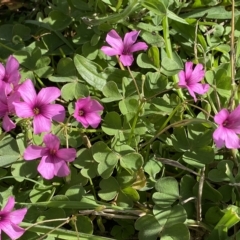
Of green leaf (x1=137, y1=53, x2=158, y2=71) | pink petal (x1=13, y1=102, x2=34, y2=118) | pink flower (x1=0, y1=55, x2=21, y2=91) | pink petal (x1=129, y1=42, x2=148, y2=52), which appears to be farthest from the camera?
green leaf (x1=137, y1=53, x2=158, y2=71)

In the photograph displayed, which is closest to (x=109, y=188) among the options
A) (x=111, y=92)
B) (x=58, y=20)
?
(x=111, y=92)

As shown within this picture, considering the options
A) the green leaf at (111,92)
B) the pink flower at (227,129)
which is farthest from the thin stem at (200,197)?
the green leaf at (111,92)

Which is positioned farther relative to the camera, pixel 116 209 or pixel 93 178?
pixel 93 178

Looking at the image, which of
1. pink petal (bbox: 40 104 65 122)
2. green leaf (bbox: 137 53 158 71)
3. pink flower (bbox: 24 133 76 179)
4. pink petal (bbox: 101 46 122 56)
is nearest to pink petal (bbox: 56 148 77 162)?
pink flower (bbox: 24 133 76 179)

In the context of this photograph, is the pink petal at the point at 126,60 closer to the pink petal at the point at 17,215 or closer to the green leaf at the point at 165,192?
the green leaf at the point at 165,192

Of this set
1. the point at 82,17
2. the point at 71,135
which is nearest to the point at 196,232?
the point at 71,135

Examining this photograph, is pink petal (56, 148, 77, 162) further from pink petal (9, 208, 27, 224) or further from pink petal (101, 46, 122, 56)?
pink petal (101, 46, 122, 56)

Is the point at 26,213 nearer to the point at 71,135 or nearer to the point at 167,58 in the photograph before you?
the point at 71,135
